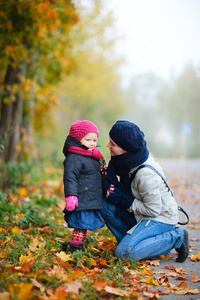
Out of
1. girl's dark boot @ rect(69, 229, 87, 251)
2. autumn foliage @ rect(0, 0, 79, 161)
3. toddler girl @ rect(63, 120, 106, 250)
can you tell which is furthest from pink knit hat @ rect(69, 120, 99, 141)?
Result: autumn foliage @ rect(0, 0, 79, 161)

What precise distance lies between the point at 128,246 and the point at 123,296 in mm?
740

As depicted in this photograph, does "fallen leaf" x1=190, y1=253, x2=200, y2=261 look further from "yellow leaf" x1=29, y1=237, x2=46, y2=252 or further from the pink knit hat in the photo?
the pink knit hat

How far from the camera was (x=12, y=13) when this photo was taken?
557 cm

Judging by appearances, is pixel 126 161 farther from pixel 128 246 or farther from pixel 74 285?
pixel 74 285

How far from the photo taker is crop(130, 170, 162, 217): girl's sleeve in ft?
10.1

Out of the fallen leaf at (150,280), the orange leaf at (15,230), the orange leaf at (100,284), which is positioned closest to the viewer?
the orange leaf at (100,284)

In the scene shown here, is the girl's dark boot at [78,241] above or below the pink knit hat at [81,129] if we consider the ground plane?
below

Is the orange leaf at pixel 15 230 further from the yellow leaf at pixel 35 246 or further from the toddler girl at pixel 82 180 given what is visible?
the toddler girl at pixel 82 180

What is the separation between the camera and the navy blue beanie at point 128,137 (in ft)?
10.2

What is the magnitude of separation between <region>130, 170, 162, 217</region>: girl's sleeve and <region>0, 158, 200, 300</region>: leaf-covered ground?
53cm

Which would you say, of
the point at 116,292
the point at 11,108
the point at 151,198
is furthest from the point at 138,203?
the point at 11,108

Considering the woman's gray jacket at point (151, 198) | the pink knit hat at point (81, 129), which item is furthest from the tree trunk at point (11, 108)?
the woman's gray jacket at point (151, 198)

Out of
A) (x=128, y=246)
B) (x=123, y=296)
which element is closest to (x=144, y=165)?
(x=128, y=246)

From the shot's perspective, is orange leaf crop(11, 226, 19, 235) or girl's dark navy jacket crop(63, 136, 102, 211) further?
orange leaf crop(11, 226, 19, 235)
